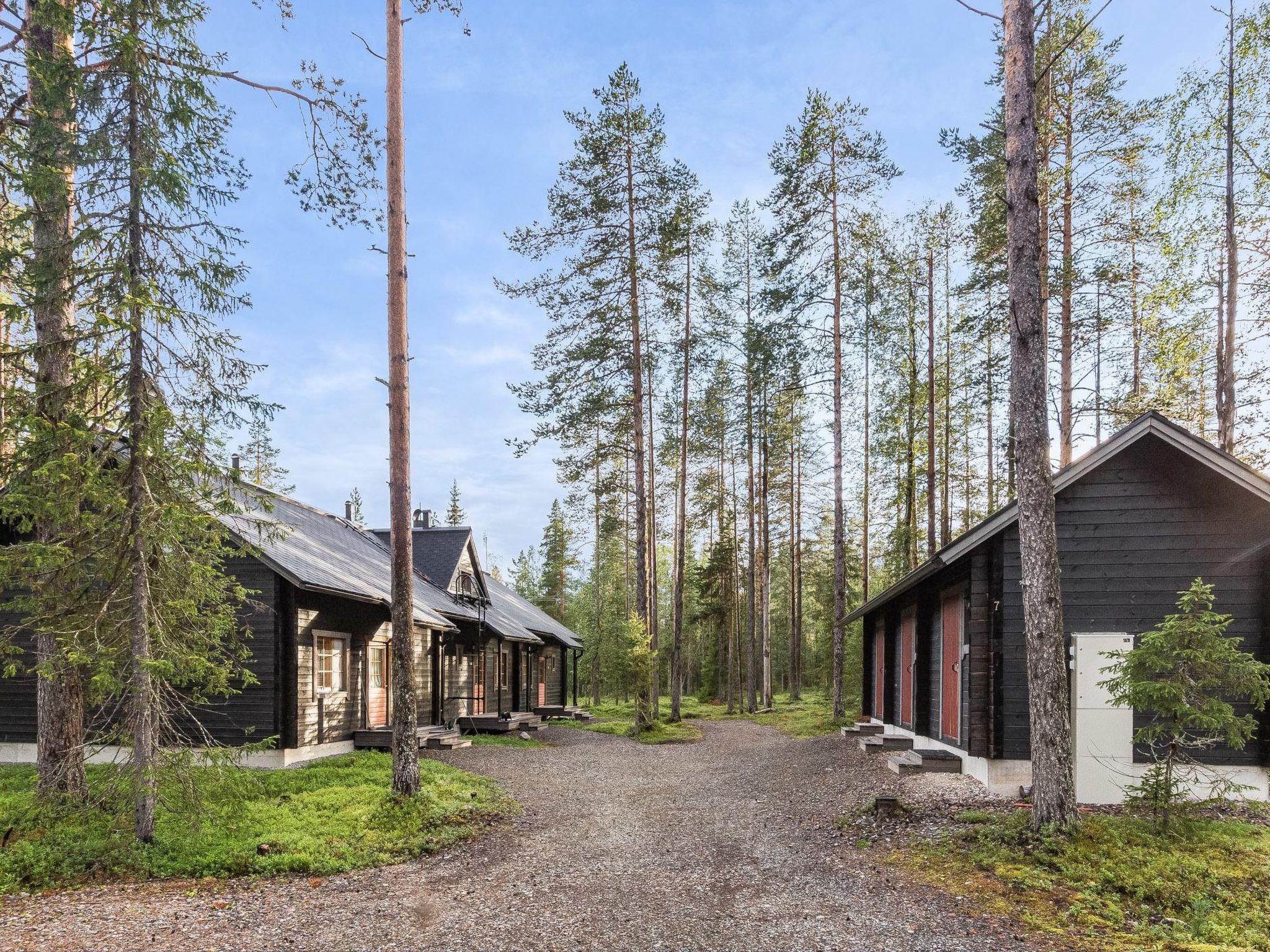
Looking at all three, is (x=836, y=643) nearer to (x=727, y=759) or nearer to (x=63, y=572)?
(x=727, y=759)

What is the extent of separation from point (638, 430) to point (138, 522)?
14.2 metres

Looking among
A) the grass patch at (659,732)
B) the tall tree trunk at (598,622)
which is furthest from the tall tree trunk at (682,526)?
Result: the tall tree trunk at (598,622)

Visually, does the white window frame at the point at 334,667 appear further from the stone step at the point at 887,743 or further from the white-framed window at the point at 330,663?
the stone step at the point at 887,743

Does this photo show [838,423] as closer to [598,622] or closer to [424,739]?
[424,739]

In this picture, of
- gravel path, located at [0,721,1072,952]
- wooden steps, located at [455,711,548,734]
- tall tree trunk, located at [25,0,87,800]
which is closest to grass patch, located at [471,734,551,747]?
wooden steps, located at [455,711,548,734]

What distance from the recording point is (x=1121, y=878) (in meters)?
6.43

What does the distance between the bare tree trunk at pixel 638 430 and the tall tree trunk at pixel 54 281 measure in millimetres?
13495

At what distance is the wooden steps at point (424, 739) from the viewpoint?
15352 mm

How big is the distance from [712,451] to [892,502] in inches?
385

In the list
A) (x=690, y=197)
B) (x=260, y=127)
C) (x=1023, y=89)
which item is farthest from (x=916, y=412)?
(x=260, y=127)

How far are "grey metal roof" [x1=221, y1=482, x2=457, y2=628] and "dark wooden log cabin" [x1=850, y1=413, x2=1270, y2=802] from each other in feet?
31.5

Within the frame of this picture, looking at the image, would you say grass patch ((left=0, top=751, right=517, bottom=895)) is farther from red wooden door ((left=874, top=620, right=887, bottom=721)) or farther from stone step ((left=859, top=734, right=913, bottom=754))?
red wooden door ((left=874, top=620, right=887, bottom=721))

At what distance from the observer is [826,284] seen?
66.0 feet

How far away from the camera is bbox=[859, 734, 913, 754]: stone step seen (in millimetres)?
14344
